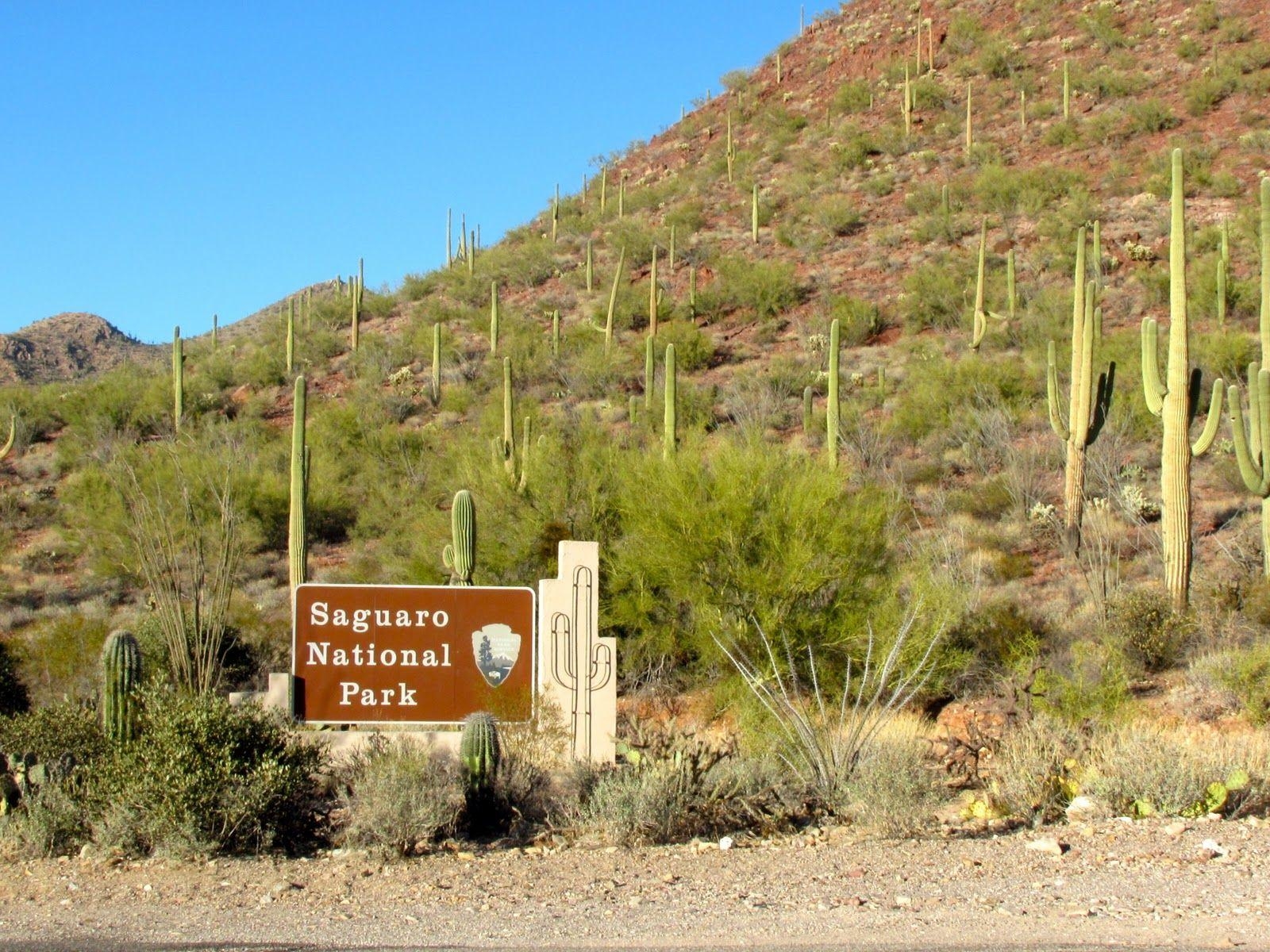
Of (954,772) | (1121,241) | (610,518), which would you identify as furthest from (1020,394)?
(954,772)

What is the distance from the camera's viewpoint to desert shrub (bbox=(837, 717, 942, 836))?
912cm

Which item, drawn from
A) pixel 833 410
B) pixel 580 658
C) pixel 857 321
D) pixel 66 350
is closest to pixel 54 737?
pixel 580 658

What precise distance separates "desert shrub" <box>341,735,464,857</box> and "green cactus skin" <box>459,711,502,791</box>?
0.14 meters

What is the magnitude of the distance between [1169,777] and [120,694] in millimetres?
7747

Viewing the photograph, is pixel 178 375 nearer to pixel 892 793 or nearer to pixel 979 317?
pixel 979 317

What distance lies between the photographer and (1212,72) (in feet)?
145

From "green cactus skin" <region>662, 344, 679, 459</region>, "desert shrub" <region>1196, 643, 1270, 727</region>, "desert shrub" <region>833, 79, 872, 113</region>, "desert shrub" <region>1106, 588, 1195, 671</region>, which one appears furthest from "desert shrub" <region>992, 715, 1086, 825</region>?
"desert shrub" <region>833, 79, 872, 113</region>

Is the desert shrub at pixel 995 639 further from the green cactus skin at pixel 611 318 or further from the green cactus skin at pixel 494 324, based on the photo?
the green cactus skin at pixel 494 324

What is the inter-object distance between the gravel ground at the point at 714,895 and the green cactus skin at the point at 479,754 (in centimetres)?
99

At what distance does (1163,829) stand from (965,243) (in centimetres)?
3250

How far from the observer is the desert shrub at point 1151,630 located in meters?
15.7

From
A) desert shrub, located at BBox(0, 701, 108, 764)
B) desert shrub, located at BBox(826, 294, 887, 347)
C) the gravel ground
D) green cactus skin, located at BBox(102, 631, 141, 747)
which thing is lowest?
the gravel ground

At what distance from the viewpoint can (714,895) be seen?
769cm

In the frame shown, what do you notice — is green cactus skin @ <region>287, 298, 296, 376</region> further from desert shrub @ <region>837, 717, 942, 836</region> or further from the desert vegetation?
desert shrub @ <region>837, 717, 942, 836</region>
